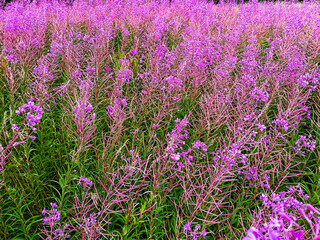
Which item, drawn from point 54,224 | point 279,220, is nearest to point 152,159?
point 54,224

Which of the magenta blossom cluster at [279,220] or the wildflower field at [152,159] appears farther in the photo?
the wildflower field at [152,159]

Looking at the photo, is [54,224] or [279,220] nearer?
[279,220]

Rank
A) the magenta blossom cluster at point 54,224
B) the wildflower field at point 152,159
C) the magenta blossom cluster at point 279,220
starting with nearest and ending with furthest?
the magenta blossom cluster at point 279,220 → the magenta blossom cluster at point 54,224 → the wildflower field at point 152,159

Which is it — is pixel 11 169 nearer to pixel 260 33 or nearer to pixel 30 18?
pixel 30 18

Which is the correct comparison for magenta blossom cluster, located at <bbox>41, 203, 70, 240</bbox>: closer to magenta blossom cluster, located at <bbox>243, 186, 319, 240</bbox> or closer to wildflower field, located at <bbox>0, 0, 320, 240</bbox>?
wildflower field, located at <bbox>0, 0, 320, 240</bbox>

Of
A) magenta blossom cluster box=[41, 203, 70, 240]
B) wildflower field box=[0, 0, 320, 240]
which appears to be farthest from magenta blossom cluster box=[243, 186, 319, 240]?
magenta blossom cluster box=[41, 203, 70, 240]

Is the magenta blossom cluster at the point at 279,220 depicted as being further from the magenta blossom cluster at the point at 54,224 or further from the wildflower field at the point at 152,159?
the magenta blossom cluster at the point at 54,224

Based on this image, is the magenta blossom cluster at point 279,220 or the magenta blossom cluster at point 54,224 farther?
the magenta blossom cluster at point 54,224

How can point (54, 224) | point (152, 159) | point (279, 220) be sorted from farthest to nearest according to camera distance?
point (152, 159)
point (54, 224)
point (279, 220)

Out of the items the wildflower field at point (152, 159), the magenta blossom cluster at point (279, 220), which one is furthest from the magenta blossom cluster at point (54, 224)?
the magenta blossom cluster at point (279, 220)

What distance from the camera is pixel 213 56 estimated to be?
14.7 ft

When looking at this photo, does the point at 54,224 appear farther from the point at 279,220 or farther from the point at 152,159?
the point at 279,220

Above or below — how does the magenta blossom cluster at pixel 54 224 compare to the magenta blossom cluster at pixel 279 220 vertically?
below

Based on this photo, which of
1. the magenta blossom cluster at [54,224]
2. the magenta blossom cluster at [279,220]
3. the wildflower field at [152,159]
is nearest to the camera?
the magenta blossom cluster at [279,220]
